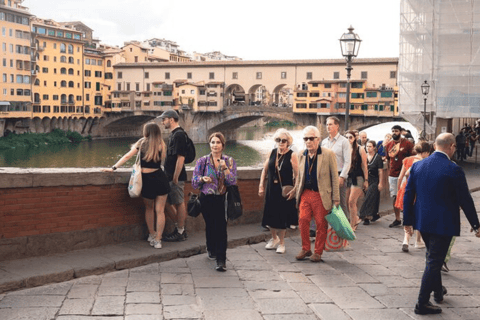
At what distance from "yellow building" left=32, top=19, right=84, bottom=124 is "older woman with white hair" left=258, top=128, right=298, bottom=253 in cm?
5302

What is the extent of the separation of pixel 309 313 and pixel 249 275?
1.05m

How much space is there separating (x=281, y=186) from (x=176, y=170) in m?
1.01

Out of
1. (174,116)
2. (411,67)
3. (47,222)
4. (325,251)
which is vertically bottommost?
(325,251)

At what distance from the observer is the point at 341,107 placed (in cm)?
5331

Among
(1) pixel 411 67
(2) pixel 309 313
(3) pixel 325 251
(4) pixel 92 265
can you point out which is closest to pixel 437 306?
(2) pixel 309 313

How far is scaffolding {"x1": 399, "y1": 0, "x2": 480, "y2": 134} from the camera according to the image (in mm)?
20906

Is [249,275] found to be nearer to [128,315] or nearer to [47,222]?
[128,315]

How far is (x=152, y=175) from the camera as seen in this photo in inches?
221

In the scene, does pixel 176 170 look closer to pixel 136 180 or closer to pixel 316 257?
pixel 136 180

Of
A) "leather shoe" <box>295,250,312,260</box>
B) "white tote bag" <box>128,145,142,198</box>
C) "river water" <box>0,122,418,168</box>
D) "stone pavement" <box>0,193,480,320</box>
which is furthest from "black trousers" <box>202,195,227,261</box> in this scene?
"river water" <box>0,122,418,168</box>

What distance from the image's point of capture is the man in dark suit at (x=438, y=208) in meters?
4.15

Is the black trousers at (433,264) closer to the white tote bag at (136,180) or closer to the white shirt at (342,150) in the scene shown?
the white shirt at (342,150)

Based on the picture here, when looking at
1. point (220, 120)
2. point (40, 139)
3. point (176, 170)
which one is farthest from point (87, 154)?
point (176, 170)

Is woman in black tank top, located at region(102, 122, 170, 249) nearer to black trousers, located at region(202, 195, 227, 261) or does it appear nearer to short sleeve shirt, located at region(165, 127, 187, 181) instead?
short sleeve shirt, located at region(165, 127, 187, 181)
